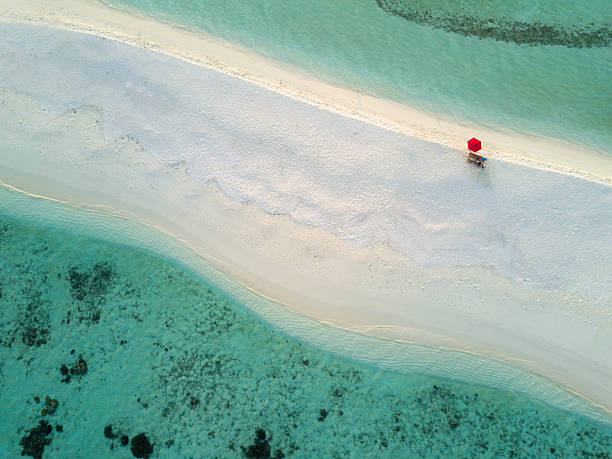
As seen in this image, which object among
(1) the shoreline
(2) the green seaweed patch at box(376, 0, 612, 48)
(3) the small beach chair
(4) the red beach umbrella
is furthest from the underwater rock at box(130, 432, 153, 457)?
(2) the green seaweed patch at box(376, 0, 612, 48)

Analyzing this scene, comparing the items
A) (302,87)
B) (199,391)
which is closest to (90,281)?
(199,391)

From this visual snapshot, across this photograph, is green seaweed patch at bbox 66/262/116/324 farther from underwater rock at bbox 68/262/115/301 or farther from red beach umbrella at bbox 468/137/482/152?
red beach umbrella at bbox 468/137/482/152

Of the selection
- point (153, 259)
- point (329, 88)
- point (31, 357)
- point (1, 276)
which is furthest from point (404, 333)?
point (1, 276)

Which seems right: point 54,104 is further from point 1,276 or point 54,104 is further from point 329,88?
point 329,88

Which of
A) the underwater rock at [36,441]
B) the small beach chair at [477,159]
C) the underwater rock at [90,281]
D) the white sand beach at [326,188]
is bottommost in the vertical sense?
the underwater rock at [36,441]

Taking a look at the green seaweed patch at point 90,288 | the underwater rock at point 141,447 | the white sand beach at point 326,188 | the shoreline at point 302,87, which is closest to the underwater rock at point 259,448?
the underwater rock at point 141,447

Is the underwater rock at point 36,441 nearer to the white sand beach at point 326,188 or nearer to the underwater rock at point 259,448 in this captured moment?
the underwater rock at point 259,448

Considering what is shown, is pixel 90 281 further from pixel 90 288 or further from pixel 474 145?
pixel 474 145
